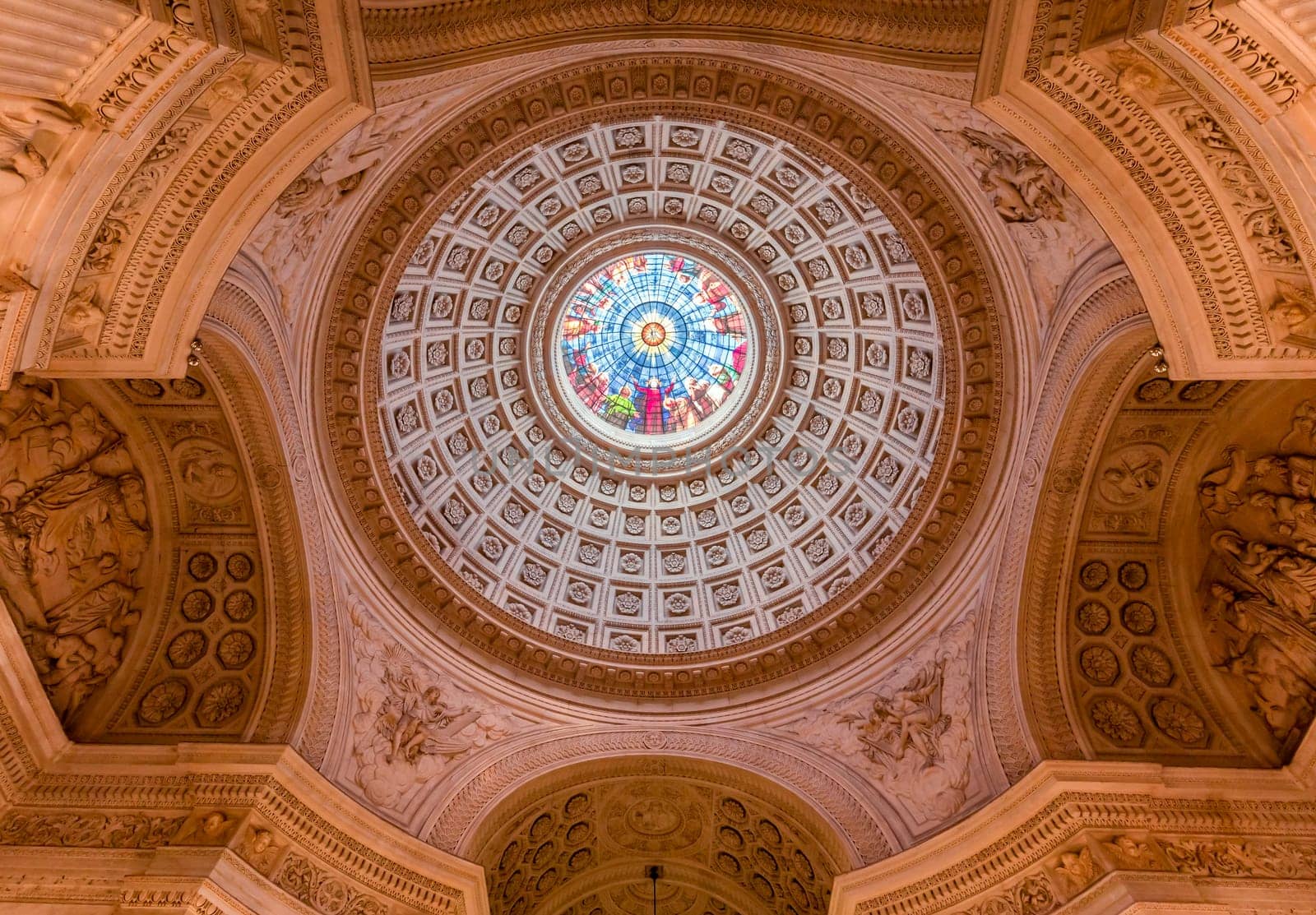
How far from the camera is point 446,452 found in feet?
55.5

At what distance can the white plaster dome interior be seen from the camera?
1566cm

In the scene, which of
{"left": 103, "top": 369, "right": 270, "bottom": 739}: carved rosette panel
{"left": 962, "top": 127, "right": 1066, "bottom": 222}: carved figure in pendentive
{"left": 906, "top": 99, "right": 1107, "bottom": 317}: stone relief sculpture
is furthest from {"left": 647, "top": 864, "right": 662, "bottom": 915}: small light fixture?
{"left": 962, "top": 127, "right": 1066, "bottom": 222}: carved figure in pendentive

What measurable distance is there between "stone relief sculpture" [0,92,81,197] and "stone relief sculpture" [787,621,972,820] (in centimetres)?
1260

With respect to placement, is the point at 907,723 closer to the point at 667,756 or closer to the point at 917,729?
the point at 917,729

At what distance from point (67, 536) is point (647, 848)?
10615 mm

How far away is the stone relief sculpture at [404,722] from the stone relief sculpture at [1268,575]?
10.9 m

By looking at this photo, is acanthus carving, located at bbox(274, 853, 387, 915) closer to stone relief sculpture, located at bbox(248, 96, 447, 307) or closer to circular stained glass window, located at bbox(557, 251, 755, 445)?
stone relief sculpture, located at bbox(248, 96, 447, 307)

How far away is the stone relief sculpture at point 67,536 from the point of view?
412 inches

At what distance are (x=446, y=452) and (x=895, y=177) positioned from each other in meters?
9.82

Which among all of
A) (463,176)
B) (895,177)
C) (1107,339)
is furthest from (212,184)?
(1107,339)

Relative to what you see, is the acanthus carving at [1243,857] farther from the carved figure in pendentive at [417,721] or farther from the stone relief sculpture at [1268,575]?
the carved figure in pendentive at [417,721]

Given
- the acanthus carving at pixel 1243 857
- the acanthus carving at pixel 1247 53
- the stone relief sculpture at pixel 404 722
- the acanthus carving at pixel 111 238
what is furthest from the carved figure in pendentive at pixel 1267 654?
the acanthus carving at pixel 111 238

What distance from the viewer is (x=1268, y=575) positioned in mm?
11250

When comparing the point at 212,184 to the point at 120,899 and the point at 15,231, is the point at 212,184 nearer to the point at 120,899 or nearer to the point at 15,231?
the point at 15,231
